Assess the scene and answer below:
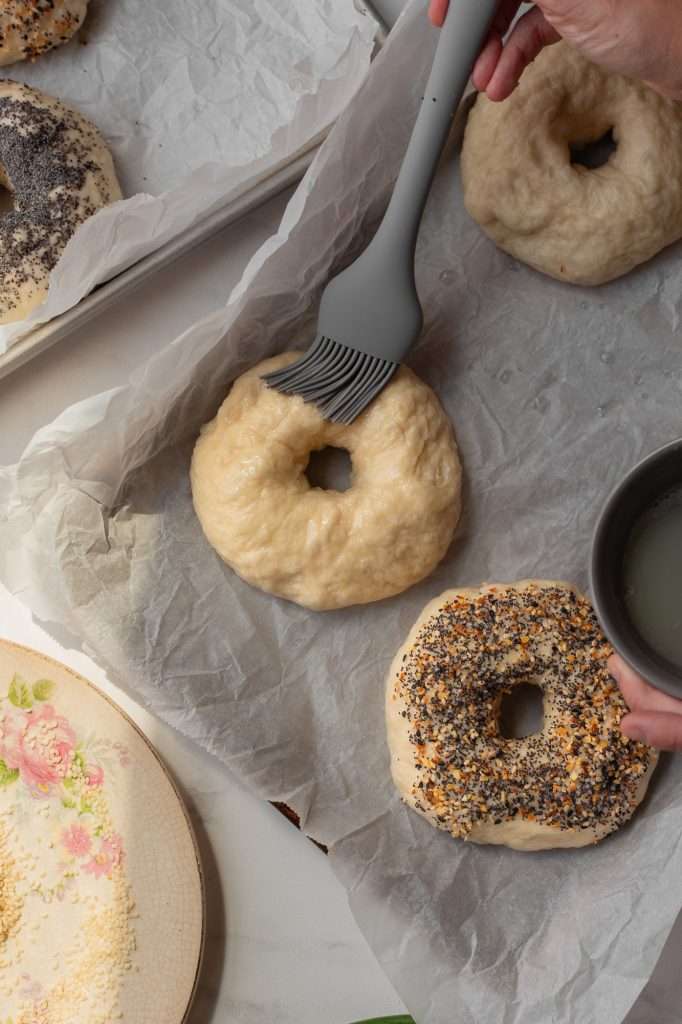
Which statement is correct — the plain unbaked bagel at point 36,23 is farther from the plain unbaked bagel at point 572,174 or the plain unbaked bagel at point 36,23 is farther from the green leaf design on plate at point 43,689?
the green leaf design on plate at point 43,689

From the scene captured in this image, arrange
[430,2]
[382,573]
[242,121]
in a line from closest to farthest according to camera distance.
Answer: [430,2]
[382,573]
[242,121]

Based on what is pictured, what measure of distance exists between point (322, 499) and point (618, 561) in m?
0.42

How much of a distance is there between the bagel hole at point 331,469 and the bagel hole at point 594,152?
57 centimetres

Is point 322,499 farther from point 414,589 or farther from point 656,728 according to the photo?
point 656,728

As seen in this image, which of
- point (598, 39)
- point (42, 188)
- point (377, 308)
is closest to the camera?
point (598, 39)

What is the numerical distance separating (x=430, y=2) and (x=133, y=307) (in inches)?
23.0

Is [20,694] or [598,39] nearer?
[598,39]

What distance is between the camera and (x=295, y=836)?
158 centimetres

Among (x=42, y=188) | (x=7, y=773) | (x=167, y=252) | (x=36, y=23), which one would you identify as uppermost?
(x=36, y=23)

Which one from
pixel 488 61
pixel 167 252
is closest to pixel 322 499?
pixel 167 252

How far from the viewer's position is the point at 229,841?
5.15 ft

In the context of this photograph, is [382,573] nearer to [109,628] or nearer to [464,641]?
[464,641]

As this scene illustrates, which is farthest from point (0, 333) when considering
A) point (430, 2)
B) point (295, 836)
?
point (295, 836)

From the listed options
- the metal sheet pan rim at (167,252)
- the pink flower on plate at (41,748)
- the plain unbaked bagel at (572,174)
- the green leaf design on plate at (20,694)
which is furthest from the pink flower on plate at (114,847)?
the plain unbaked bagel at (572,174)
